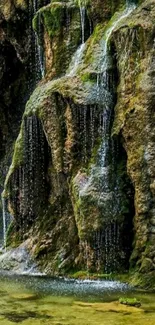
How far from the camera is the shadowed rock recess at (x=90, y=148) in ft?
60.3

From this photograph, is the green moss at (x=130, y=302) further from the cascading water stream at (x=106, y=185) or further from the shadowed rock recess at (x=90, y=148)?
the cascading water stream at (x=106, y=185)

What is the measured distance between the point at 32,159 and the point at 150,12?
25.3 ft

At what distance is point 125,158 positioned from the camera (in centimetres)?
1995

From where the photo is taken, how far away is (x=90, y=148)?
20.3 m

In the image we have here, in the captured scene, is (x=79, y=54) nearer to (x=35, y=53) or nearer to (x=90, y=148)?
(x=90, y=148)

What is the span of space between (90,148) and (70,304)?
787 cm

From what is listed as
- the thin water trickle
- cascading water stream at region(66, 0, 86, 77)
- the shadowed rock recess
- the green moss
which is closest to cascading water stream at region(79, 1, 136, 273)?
the shadowed rock recess

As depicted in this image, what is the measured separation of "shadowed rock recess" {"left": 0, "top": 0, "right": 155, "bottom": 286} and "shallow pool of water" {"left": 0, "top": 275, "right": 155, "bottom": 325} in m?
1.82

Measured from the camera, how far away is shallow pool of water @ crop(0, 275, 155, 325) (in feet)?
38.3

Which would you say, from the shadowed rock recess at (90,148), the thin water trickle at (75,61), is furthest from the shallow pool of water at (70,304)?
the thin water trickle at (75,61)

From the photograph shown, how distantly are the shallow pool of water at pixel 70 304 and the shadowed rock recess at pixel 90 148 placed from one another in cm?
182

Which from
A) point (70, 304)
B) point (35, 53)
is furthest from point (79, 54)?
point (70, 304)

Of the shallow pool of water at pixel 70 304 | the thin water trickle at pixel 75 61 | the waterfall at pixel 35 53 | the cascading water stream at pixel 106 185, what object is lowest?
the shallow pool of water at pixel 70 304

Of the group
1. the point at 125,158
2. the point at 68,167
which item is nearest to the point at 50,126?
the point at 68,167
